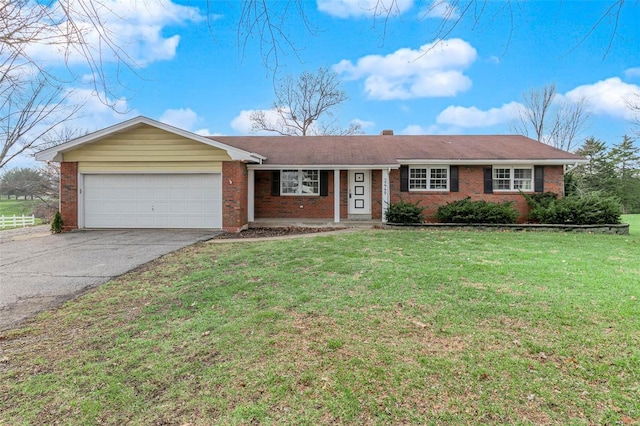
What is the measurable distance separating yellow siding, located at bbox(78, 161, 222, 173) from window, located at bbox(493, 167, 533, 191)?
11068 millimetres

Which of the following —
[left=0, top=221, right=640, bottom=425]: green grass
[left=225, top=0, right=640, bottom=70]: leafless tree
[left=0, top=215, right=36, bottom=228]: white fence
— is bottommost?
[left=0, top=221, right=640, bottom=425]: green grass

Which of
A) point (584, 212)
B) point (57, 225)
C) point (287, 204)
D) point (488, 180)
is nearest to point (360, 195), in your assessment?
point (287, 204)

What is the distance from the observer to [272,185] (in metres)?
14.4

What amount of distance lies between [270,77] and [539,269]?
19.2 feet

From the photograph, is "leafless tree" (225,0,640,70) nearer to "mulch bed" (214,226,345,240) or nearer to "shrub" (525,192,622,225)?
"mulch bed" (214,226,345,240)

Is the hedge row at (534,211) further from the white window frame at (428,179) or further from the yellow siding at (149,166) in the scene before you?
the yellow siding at (149,166)

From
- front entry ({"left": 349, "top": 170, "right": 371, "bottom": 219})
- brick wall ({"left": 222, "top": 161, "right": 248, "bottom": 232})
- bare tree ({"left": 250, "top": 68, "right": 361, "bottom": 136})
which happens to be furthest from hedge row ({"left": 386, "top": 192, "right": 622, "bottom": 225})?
bare tree ({"left": 250, "top": 68, "right": 361, "bottom": 136})

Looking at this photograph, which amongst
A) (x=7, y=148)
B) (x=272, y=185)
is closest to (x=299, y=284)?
(x=272, y=185)

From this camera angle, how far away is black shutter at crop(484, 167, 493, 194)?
1380cm

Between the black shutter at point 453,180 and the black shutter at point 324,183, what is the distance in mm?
5074

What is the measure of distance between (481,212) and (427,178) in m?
2.62

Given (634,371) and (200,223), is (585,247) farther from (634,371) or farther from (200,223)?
(200,223)

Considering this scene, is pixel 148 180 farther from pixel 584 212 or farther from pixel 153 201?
pixel 584 212

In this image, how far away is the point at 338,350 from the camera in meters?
3.21
